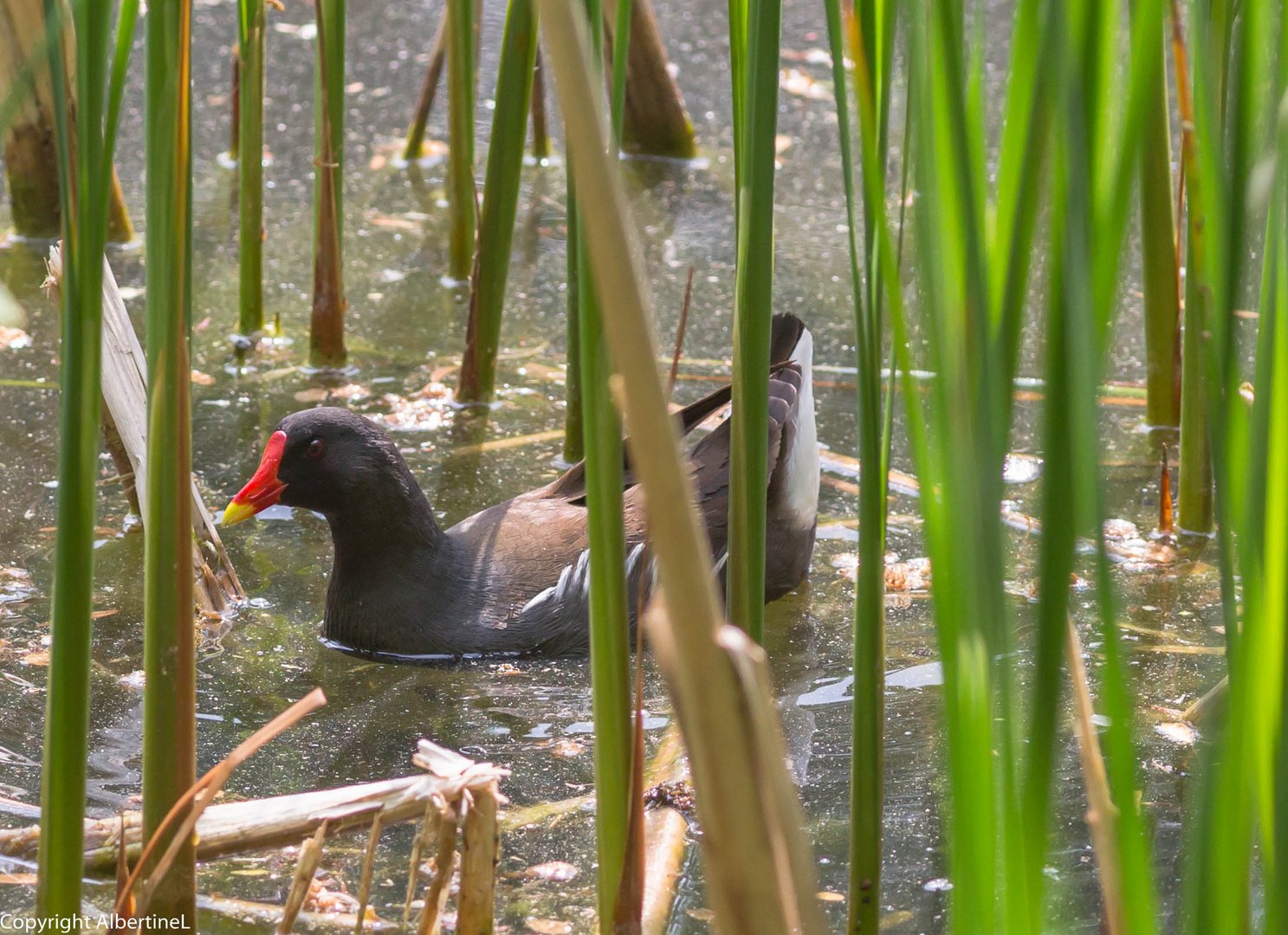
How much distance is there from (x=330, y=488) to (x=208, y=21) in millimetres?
3896

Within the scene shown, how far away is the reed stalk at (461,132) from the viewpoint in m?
3.58

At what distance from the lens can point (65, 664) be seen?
4.37ft

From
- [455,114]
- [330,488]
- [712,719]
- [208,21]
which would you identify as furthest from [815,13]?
[712,719]

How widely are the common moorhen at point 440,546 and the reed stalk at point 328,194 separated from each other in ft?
2.44

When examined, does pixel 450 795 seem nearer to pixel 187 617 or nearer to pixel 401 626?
pixel 187 617

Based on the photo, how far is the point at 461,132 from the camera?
3.81 metres

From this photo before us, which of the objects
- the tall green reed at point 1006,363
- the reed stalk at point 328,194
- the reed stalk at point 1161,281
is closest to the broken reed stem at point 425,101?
the reed stalk at point 328,194

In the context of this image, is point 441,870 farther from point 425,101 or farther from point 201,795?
point 425,101

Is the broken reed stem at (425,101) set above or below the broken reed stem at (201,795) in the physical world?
above

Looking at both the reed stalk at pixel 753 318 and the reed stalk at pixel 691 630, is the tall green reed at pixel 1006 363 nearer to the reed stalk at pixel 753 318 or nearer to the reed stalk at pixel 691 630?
the reed stalk at pixel 691 630

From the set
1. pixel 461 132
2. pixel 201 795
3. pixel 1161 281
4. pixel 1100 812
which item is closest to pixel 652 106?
pixel 461 132

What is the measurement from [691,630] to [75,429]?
2.30 ft

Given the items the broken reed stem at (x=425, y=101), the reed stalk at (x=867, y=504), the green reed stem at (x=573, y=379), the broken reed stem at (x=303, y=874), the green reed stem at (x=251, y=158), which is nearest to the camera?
the reed stalk at (x=867, y=504)

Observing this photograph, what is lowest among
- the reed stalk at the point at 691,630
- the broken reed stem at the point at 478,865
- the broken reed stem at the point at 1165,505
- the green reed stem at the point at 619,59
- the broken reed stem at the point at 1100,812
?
the broken reed stem at the point at 478,865
